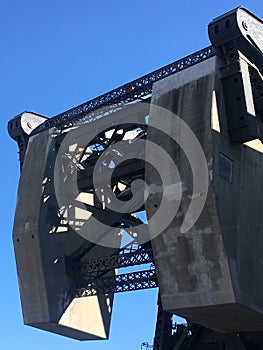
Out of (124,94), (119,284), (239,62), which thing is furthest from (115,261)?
(239,62)

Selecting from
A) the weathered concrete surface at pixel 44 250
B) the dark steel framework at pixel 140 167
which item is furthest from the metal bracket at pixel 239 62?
the weathered concrete surface at pixel 44 250

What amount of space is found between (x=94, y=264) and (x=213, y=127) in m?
11.3

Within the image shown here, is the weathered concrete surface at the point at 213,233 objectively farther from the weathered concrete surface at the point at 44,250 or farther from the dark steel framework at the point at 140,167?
the weathered concrete surface at the point at 44,250

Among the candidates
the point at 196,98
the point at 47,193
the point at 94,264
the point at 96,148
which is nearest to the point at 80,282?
the point at 94,264

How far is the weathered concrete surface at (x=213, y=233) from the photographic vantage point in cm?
2088

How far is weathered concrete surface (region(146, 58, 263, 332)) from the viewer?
20.9 m

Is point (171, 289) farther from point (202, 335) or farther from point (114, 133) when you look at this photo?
point (114, 133)

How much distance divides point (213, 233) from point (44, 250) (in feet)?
35.2

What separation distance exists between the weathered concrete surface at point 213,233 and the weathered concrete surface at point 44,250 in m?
8.29

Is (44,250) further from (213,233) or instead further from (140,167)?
(213,233)

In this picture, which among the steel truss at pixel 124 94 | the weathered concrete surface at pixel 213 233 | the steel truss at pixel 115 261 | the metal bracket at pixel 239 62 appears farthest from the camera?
the steel truss at pixel 115 261

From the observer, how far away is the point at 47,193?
29.9 metres

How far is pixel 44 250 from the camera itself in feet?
96.0

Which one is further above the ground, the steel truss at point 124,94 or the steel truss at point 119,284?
the steel truss at point 124,94
